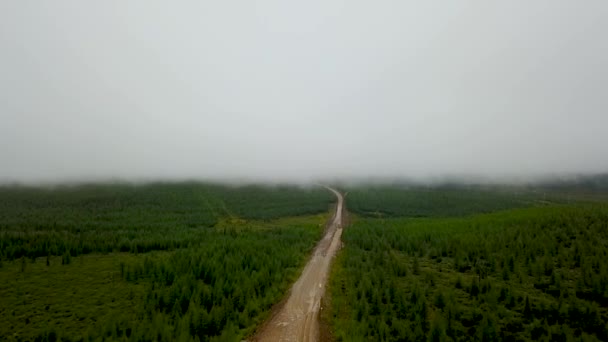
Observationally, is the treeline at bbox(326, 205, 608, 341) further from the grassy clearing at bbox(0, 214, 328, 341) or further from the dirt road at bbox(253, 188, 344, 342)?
the grassy clearing at bbox(0, 214, 328, 341)

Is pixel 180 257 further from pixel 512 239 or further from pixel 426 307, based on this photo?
pixel 512 239

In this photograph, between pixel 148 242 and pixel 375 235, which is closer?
pixel 148 242

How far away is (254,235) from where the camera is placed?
87438 mm

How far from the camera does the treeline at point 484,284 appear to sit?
36031 millimetres

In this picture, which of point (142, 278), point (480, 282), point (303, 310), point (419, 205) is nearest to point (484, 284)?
point (480, 282)

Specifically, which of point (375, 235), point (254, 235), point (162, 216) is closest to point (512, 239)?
point (375, 235)

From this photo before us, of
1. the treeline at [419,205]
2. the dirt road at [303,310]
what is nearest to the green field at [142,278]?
the dirt road at [303,310]

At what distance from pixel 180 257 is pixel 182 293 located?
19206mm

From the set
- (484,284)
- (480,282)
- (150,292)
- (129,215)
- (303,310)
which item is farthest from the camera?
(129,215)

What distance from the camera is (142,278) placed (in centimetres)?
5519

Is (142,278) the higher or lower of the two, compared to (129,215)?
lower

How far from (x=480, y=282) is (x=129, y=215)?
125445 millimetres

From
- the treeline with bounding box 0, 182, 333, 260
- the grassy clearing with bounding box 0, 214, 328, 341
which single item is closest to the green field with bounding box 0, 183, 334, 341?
the grassy clearing with bounding box 0, 214, 328, 341

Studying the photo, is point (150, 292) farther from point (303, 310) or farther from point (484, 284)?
point (484, 284)
